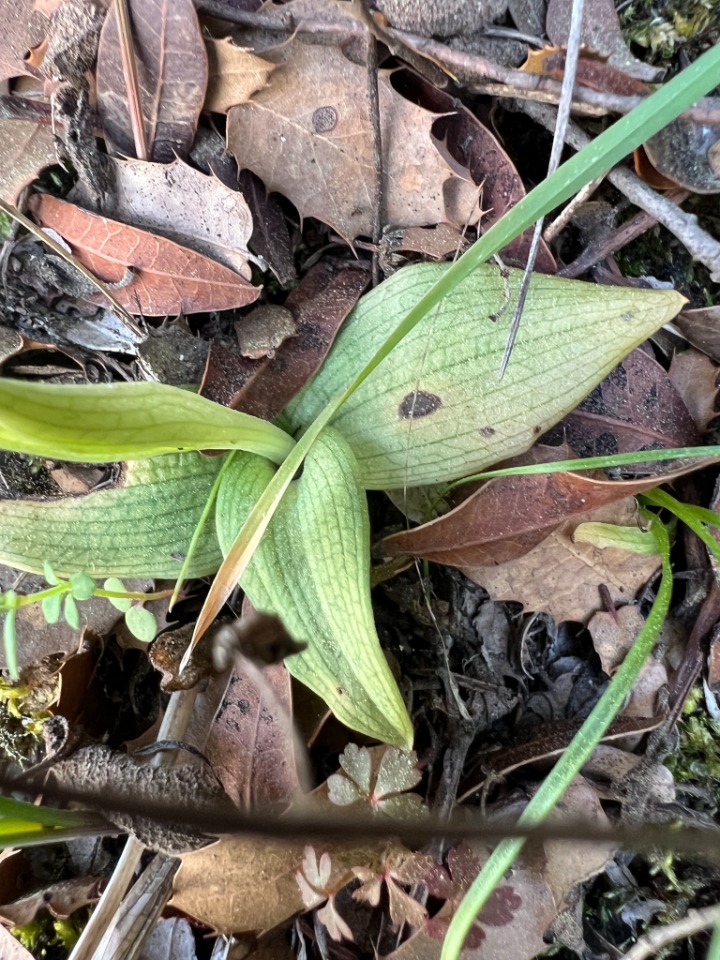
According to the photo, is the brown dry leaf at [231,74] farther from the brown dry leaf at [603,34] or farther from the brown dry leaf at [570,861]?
the brown dry leaf at [570,861]

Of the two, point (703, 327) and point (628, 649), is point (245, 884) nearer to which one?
point (628, 649)

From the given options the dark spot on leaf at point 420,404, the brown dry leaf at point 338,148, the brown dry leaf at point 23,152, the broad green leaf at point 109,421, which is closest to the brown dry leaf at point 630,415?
the dark spot on leaf at point 420,404

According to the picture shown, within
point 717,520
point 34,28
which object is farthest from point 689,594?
point 34,28

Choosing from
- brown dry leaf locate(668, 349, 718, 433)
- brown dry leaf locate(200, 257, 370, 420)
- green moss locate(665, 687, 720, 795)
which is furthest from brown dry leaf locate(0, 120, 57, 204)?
green moss locate(665, 687, 720, 795)

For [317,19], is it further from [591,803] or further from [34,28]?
[591,803]

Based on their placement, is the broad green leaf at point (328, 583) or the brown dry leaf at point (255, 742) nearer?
the broad green leaf at point (328, 583)

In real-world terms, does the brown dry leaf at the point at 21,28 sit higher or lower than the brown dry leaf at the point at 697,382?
higher

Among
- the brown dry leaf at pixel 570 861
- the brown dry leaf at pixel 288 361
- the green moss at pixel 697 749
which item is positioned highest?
the brown dry leaf at pixel 288 361

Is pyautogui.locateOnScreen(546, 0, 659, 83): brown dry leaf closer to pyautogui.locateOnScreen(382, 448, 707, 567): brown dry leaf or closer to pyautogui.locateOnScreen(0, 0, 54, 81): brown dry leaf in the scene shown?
pyautogui.locateOnScreen(382, 448, 707, 567): brown dry leaf
